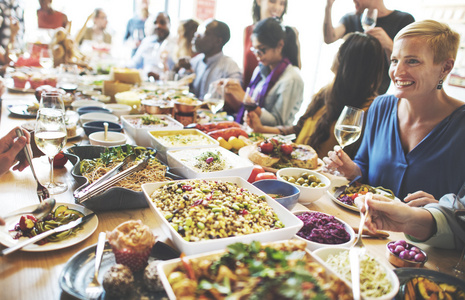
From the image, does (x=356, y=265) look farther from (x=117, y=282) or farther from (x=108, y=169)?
(x=108, y=169)

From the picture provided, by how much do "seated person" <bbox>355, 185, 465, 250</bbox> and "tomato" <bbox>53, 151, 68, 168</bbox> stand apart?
1.56m

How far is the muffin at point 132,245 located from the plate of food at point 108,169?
345 millimetres

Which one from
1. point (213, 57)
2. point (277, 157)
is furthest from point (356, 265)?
point (213, 57)

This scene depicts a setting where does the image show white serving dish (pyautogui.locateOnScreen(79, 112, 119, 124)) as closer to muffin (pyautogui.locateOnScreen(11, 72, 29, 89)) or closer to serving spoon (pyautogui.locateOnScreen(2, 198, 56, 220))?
serving spoon (pyautogui.locateOnScreen(2, 198, 56, 220))

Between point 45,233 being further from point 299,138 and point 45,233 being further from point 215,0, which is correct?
point 215,0

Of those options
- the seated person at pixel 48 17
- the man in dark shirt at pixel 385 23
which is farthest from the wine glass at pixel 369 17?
the seated person at pixel 48 17

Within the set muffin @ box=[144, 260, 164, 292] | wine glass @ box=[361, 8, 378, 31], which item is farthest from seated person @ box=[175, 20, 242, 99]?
muffin @ box=[144, 260, 164, 292]

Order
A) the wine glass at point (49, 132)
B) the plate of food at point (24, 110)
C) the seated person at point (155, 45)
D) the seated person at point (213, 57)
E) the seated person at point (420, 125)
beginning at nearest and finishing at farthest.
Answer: the wine glass at point (49, 132), the seated person at point (420, 125), the plate of food at point (24, 110), the seated person at point (213, 57), the seated person at point (155, 45)

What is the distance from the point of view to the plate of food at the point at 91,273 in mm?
902

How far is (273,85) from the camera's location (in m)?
4.30

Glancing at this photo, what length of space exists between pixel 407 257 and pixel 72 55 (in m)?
5.13

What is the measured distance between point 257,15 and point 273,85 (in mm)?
2180

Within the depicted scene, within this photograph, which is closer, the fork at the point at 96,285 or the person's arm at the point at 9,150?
the fork at the point at 96,285

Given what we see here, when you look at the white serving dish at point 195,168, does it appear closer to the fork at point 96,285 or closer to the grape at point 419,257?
the fork at point 96,285
